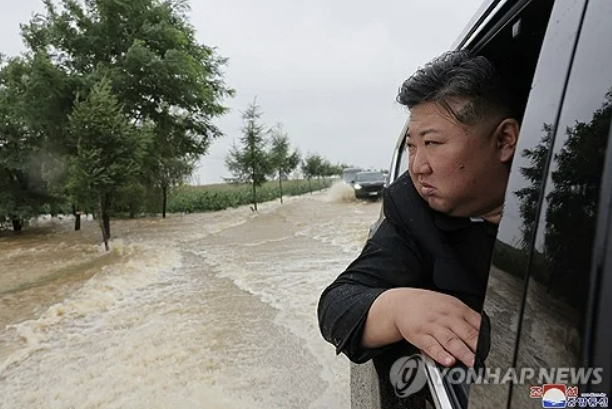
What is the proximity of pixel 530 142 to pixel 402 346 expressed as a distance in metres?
0.56

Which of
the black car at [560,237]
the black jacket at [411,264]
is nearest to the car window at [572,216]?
the black car at [560,237]

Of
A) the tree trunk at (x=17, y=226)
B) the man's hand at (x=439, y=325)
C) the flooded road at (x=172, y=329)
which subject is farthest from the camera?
the tree trunk at (x=17, y=226)

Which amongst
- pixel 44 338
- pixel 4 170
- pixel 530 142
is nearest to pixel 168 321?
pixel 44 338

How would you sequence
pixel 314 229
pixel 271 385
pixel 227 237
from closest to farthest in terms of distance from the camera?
pixel 271 385 → pixel 227 237 → pixel 314 229

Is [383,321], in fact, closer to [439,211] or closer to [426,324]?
[426,324]

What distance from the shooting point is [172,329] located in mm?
4969

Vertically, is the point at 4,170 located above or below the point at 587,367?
below

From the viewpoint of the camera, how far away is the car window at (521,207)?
1.92 feet

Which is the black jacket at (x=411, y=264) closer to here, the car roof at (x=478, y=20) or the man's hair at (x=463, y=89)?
the man's hair at (x=463, y=89)

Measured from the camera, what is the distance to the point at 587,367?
447mm

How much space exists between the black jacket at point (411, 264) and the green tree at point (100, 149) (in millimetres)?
11133

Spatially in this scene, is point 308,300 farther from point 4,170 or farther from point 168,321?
point 4,170

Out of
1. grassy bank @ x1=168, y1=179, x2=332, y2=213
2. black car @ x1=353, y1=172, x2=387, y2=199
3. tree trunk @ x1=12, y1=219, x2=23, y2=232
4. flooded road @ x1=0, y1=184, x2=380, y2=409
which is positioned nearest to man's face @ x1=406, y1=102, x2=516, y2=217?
flooded road @ x1=0, y1=184, x2=380, y2=409

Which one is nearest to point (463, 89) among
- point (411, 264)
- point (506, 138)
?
point (506, 138)
